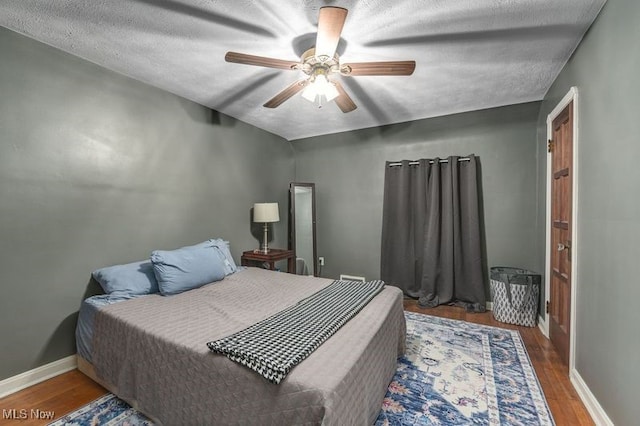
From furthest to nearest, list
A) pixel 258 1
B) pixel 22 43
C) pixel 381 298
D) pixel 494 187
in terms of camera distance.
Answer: pixel 494 187, pixel 381 298, pixel 22 43, pixel 258 1

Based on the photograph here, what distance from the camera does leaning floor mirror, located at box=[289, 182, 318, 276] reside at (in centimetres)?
434

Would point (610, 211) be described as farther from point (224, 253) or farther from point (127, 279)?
point (127, 279)

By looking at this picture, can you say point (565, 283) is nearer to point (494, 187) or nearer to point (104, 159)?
point (494, 187)

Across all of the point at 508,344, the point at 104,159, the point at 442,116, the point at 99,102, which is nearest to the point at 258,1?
the point at 99,102

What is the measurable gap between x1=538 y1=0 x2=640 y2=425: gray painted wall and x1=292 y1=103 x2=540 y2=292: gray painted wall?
135 cm

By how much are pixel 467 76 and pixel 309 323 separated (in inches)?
100

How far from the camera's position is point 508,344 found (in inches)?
97.3

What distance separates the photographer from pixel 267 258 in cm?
345

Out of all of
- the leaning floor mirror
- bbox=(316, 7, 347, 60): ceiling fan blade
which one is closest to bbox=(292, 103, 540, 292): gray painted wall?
the leaning floor mirror

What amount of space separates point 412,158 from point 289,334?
304 centimetres

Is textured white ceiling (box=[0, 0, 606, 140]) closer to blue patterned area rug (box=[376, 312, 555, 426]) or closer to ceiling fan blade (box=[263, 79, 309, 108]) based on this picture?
ceiling fan blade (box=[263, 79, 309, 108])

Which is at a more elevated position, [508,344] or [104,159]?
[104,159]

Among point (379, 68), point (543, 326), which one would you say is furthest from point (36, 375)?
point (543, 326)

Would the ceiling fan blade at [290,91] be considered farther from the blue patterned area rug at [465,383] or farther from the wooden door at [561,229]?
the blue patterned area rug at [465,383]
